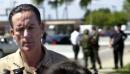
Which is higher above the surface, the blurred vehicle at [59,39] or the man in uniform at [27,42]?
the man in uniform at [27,42]

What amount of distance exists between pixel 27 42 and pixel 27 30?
0.21 feet

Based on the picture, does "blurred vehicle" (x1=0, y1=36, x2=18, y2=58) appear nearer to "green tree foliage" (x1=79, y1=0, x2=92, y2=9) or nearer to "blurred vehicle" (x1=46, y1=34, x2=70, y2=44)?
"green tree foliage" (x1=79, y1=0, x2=92, y2=9)

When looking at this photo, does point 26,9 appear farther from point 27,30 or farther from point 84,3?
point 84,3

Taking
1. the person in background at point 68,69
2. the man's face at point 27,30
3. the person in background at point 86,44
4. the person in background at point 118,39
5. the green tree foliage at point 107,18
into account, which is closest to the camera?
the person in background at point 68,69

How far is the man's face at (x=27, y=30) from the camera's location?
2359mm

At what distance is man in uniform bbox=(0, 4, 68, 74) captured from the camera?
2367 mm

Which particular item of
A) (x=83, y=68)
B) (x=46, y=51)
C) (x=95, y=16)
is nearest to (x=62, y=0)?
(x=46, y=51)

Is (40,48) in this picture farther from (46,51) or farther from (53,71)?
(53,71)

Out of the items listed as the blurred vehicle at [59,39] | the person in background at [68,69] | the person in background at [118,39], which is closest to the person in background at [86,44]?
the person in background at [118,39]

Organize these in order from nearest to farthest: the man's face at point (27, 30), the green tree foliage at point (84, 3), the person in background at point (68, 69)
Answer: the person in background at point (68, 69) < the man's face at point (27, 30) < the green tree foliage at point (84, 3)

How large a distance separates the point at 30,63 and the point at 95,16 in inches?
3650

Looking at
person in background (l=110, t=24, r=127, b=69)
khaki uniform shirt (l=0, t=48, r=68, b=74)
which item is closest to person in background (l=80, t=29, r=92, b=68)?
person in background (l=110, t=24, r=127, b=69)

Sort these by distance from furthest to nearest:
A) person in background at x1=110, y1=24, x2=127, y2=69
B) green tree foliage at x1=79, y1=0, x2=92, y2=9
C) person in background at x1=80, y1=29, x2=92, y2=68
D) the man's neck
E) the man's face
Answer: person in background at x1=110, y1=24, x2=127, y2=69 → person in background at x1=80, y1=29, x2=92, y2=68 → green tree foliage at x1=79, y1=0, x2=92, y2=9 → the man's neck → the man's face

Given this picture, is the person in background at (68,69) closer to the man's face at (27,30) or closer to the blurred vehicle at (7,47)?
the man's face at (27,30)
